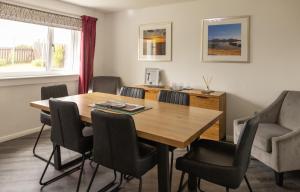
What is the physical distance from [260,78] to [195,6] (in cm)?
153

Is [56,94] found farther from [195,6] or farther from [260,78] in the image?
[260,78]

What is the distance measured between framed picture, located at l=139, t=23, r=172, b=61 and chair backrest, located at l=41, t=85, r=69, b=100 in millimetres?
1765

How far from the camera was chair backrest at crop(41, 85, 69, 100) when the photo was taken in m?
2.93

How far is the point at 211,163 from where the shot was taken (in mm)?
1703

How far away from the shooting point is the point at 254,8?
3318mm

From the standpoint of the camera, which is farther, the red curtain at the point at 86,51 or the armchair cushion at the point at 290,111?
the red curtain at the point at 86,51

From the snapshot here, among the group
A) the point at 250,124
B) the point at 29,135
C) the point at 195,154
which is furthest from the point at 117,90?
the point at 250,124

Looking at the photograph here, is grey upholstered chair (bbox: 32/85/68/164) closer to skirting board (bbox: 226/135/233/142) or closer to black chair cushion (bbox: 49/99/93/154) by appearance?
black chair cushion (bbox: 49/99/93/154)

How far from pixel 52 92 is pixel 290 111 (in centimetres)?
301

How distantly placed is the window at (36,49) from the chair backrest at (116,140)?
8.22 ft

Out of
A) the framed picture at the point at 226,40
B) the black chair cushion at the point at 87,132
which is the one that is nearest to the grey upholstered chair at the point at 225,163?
the black chair cushion at the point at 87,132

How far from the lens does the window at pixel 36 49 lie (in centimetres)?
347

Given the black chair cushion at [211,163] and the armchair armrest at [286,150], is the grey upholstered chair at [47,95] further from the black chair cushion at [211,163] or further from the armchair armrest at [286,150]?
the armchair armrest at [286,150]

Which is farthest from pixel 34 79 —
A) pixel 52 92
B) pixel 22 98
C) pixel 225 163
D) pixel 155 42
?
pixel 225 163
